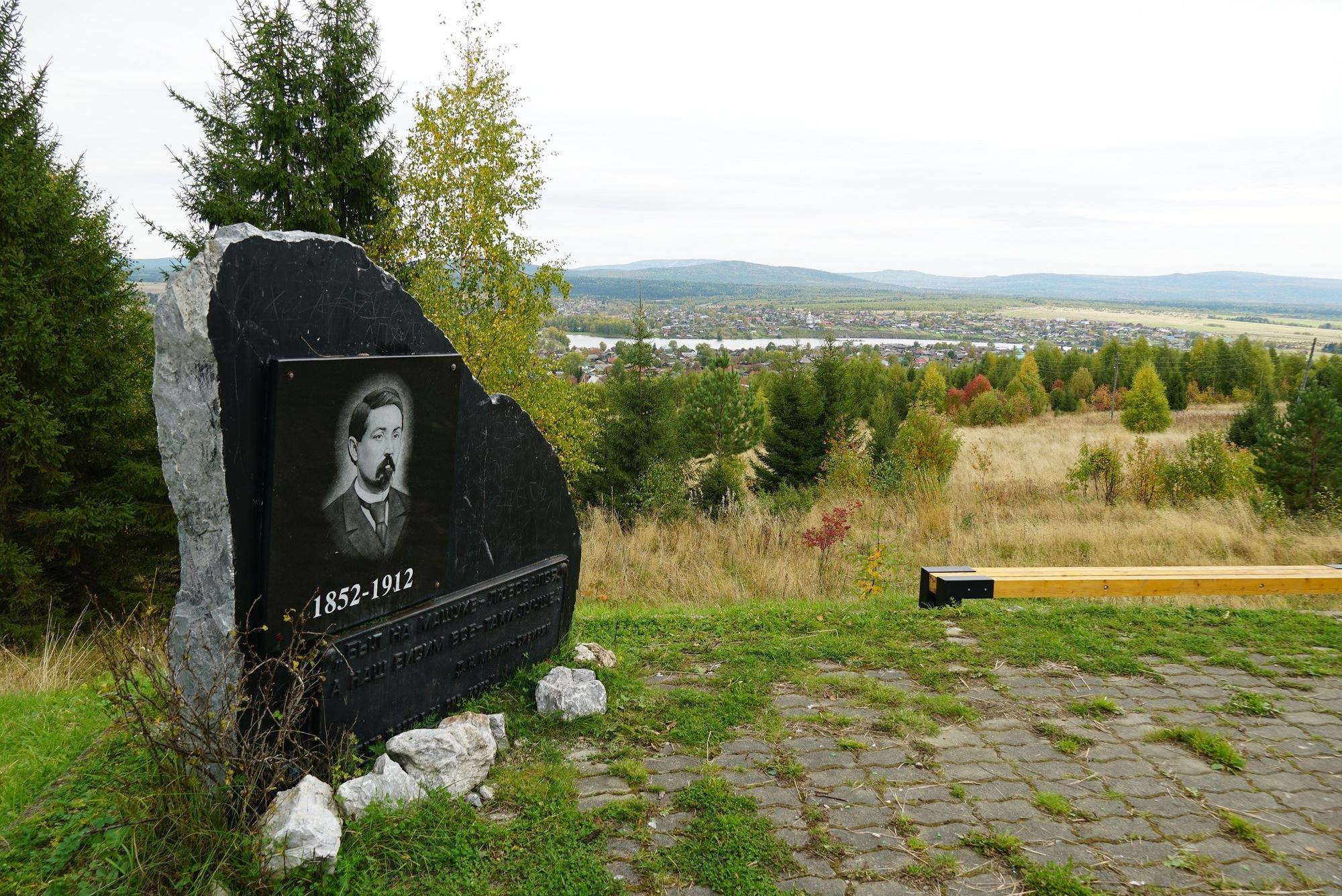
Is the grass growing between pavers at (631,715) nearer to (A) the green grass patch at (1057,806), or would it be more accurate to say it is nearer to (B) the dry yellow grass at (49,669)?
(A) the green grass patch at (1057,806)

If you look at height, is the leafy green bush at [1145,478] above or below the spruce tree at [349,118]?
below

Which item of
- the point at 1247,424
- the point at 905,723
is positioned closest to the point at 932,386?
the point at 1247,424

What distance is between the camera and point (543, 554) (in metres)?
4.88

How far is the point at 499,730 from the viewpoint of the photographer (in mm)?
3873

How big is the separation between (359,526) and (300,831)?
123 centimetres

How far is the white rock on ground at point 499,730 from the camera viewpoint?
3.85 meters

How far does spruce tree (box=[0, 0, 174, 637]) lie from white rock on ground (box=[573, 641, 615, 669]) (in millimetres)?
5903

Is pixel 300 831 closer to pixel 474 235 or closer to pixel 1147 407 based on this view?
pixel 474 235

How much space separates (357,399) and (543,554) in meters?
1.74

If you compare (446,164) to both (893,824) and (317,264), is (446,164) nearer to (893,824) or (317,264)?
(317,264)

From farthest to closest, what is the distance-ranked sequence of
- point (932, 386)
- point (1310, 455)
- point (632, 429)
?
point (932, 386)
point (632, 429)
point (1310, 455)

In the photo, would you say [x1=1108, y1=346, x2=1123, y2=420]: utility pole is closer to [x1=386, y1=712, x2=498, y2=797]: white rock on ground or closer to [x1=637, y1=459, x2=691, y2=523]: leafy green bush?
[x1=637, y1=459, x2=691, y2=523]: leafy green bush

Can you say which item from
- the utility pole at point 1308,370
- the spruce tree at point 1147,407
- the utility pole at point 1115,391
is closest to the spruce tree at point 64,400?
Result: the utility pole at point 1308,370

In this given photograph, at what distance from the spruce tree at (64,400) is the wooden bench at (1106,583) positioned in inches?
307
